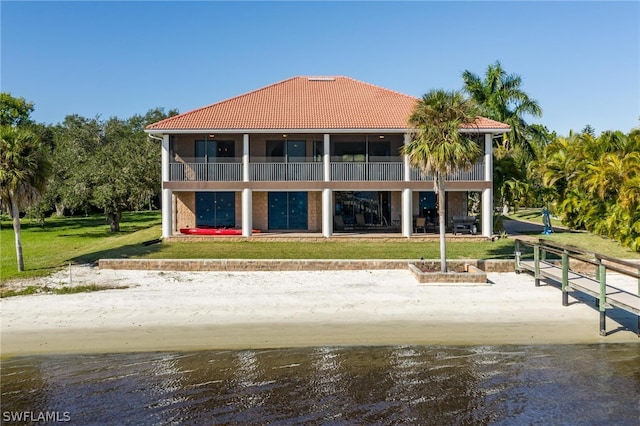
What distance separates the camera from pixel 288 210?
2628 centimetres

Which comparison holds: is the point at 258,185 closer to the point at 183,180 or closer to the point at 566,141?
the point at 183,180

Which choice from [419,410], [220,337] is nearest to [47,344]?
[220,337]

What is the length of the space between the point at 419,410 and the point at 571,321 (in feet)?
19.2

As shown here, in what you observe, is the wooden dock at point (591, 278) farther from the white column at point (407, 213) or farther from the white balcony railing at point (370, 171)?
the white balcony railing at point (370, 171)

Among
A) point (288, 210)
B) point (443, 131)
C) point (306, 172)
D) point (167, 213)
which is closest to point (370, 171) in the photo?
point (306, 172)

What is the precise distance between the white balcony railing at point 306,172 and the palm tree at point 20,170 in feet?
25.2

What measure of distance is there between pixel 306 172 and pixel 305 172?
0.16 ft

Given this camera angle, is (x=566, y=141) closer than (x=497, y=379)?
No

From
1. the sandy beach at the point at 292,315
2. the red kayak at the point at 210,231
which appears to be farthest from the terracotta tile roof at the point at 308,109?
the sandy beach at the point at 292,315

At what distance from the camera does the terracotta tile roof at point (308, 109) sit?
2378 cm

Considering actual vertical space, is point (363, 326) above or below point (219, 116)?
below

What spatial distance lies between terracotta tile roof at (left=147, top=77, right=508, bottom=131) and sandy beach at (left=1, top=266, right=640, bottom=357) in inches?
405

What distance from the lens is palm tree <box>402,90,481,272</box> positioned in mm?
14945

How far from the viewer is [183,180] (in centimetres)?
2412
